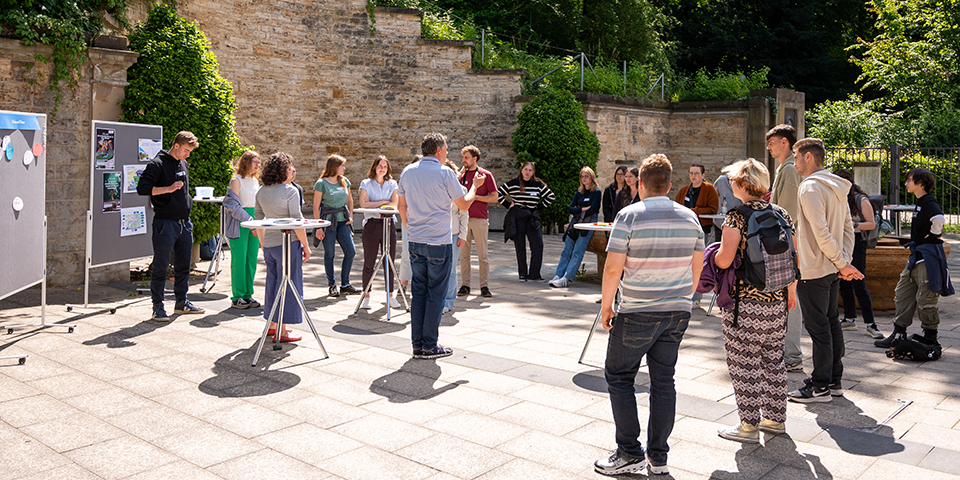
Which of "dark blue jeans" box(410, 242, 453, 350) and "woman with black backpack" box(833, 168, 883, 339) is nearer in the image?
"dark blue jeans" box(410, 242, 453, 350)

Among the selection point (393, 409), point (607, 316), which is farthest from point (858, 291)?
point (393, 409)

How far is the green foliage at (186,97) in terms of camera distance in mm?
10023

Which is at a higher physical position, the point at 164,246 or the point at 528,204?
the point at 528,204

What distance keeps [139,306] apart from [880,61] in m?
25.7

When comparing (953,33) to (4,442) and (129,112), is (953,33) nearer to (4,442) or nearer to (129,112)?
(129,112)

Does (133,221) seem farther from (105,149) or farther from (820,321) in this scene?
(820,321)

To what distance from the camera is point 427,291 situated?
20.1 feet

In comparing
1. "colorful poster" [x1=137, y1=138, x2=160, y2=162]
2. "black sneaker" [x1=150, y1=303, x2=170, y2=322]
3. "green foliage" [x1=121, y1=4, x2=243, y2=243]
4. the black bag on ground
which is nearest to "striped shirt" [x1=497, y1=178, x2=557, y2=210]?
"green foliage" [x1=121, y1=4, x2=243, y2=243]

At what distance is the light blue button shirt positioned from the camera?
19.9 ft

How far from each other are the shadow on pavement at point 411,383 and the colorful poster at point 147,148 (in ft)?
16.8

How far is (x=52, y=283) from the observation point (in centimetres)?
924

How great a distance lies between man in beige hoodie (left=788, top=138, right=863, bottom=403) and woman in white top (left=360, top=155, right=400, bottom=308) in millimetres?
4454

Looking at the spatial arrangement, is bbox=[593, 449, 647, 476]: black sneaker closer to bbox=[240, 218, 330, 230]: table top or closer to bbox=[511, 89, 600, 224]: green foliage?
bbox=[240, 218, 330, 230]: table top

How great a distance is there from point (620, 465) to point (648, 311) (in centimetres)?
79
